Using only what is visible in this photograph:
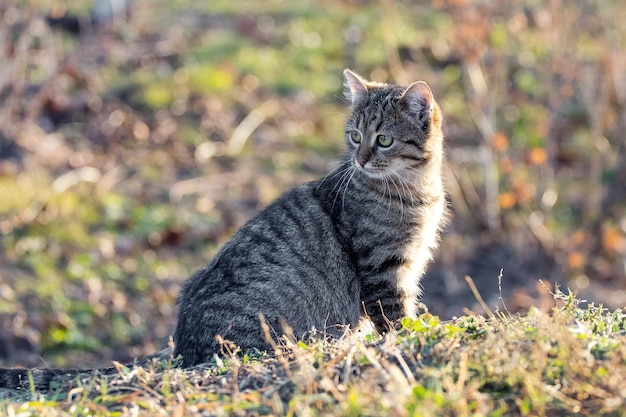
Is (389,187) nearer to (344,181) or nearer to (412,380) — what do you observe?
(344,181)

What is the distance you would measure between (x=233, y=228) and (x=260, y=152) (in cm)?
143

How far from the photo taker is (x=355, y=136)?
17.7ft

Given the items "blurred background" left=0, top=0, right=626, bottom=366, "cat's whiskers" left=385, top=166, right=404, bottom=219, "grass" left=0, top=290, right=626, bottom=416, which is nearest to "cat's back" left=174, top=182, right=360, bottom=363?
"cat's whiskers" left=385, top=166, right=404, bottom=219

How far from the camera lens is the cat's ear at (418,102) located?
515 cm

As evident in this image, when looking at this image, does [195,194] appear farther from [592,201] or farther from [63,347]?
[592,201]

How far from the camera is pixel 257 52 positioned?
35.8 ft

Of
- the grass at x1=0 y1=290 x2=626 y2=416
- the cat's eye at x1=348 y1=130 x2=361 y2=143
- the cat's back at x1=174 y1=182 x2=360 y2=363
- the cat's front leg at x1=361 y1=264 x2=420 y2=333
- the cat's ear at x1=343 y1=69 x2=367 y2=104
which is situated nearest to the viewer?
the grass at x1=0 y1=290 x2=626 y2=416

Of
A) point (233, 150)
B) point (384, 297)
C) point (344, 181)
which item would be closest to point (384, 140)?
point (344, 181)

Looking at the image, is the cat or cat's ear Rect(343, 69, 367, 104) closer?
the cat

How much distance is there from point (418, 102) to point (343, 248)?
37.2 inches

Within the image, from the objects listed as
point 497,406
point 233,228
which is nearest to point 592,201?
point 233,228

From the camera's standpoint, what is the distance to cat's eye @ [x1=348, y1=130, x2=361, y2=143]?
5.36 metres

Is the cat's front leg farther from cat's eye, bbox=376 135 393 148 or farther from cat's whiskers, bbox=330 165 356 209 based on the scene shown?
cat's eye, bbox=376 135 393 148

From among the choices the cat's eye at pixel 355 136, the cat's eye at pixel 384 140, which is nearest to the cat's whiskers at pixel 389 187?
the cat's eye at pixel 384 140
